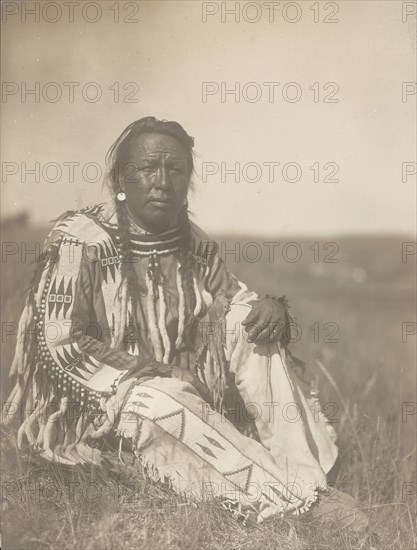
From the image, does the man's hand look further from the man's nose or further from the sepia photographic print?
the man's nose

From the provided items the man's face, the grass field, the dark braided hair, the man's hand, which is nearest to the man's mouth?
the man's face

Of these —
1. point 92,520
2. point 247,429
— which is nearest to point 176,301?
point 247,429

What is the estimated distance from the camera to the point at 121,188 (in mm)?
3285

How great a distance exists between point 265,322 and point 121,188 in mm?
874

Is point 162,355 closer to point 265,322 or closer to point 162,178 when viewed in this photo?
point 265,322

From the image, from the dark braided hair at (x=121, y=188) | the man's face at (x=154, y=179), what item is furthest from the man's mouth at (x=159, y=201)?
the dark braided hair at (x=121, y=188)

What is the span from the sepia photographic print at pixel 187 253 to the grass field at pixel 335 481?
0.01m

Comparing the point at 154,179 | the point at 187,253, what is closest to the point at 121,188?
the point at 154,179

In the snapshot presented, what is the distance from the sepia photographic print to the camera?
3.06 metres

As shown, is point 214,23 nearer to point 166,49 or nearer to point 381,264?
point 166,49

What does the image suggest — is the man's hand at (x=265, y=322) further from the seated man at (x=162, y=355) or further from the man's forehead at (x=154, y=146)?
the man's forehead at (x=154, y=146)

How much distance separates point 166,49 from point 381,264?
99.3 inches

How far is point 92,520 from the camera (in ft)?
9.86

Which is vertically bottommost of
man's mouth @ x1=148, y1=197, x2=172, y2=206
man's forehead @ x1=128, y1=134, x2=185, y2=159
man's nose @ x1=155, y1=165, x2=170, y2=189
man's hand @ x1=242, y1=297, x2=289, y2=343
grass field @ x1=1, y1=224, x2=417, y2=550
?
grass field @ x1=1, y1=224, x2=417, y2=550
